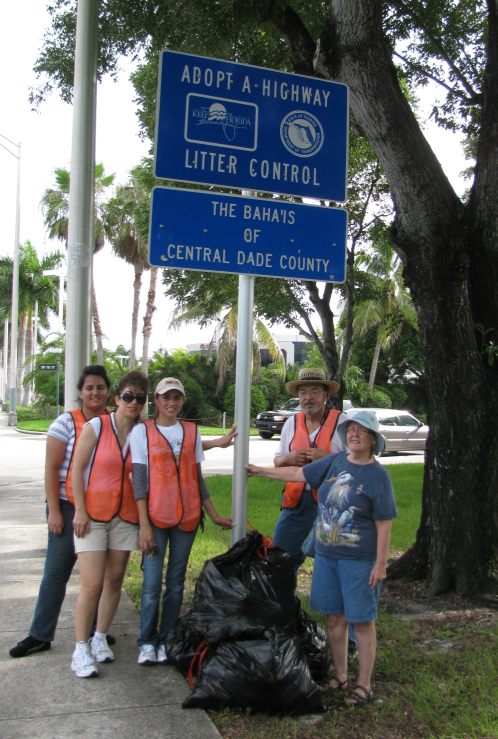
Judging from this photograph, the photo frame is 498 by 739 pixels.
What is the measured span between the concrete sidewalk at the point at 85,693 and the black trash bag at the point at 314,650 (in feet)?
2.20

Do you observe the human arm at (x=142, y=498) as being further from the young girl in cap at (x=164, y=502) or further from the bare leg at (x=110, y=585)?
the bare leg at (x=110, y=585)

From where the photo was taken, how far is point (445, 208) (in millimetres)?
5684

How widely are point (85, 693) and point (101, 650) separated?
1.53ft

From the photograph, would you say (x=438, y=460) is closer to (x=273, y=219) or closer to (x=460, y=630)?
(x=460, y=630)

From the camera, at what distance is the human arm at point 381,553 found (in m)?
3.59

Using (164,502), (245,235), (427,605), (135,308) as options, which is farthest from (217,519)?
(135,308)

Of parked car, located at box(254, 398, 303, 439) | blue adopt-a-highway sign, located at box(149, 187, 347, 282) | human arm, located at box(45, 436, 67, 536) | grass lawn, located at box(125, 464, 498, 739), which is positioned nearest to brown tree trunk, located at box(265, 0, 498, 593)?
grass lawn, located at box(125, 464, 498, 739)

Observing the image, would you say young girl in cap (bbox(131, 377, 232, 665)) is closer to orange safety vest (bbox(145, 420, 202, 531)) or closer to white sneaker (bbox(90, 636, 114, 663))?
orange safety vest (bbox(145, 420, 202, 531))

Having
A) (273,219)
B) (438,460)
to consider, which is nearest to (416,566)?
(438,460)

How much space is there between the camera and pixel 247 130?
4.22m

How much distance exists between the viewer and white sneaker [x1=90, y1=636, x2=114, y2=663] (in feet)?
14.0

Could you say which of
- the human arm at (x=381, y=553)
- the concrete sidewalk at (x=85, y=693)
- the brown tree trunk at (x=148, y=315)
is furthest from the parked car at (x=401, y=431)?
the human arm at (x=381, y=553)

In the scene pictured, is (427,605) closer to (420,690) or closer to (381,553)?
(420,690)

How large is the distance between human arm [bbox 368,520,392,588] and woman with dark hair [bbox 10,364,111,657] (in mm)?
1842
